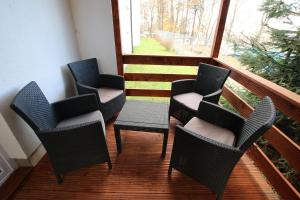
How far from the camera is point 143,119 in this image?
1631 millimetres

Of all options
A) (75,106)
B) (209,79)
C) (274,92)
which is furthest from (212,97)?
(75,106)

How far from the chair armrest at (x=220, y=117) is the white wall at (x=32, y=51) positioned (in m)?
1.74

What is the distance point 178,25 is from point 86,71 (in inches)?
64.3

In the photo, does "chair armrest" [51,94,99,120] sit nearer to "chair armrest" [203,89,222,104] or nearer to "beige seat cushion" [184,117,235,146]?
"beige seat cushion" [184,117,235,146]

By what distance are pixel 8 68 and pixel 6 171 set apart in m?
0.98

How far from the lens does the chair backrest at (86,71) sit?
2.15 meters

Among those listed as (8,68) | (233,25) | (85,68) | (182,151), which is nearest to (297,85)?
(233,25)

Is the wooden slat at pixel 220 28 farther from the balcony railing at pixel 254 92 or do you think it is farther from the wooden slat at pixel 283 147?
the wooden slat at pixel 283 147

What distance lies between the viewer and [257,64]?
2045 mm

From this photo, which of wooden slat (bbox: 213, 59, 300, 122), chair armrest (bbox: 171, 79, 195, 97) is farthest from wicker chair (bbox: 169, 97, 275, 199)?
chair armrest (bbox: 171, 79, 195, 97)

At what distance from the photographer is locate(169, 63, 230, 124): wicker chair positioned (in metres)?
1.93

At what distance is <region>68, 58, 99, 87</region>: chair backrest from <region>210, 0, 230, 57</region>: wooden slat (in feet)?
6.04

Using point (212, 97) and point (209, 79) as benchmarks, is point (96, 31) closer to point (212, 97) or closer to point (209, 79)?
point (209, 79)

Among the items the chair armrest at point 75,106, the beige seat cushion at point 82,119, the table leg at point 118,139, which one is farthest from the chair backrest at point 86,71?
the table leg at point 118,139
